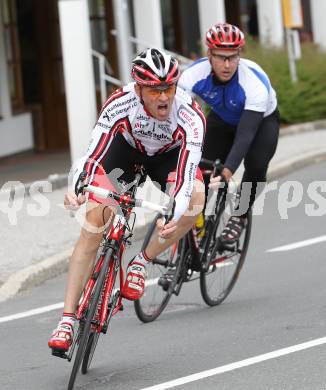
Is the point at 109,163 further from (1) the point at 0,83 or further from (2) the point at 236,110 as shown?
(1) the point at 0,83

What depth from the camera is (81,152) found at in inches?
613

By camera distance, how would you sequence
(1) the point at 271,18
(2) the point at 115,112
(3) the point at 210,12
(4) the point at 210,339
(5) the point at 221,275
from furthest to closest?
(1) the point at 271,18
(3) the point at 210,12
(5) the point at 221,275
(4) the point at 210,339
(2) the point at 115,112

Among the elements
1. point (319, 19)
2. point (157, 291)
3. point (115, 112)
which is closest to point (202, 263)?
point (157, 291)

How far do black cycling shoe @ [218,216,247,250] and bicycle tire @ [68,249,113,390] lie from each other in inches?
98.0

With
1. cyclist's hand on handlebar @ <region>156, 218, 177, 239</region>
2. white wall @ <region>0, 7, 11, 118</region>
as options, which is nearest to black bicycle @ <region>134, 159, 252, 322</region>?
cyclist's hand on handlebar @ <region>156, 218, 177, 239</region>

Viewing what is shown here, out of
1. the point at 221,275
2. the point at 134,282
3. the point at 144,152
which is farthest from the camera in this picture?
the point at 221,275

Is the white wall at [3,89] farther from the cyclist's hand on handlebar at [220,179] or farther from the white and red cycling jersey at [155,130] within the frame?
the white and red cycling jersey at [155,130]

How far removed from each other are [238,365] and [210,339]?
0.80m

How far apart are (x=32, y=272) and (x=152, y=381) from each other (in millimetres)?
3744

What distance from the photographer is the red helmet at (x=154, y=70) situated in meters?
7.07

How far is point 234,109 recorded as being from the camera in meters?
9.26

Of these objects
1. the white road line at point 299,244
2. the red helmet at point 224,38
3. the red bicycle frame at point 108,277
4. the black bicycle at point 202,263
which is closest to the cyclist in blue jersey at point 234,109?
the red helmet at point 224,38

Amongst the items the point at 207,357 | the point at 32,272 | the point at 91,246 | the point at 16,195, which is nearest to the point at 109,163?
the point at 91,246

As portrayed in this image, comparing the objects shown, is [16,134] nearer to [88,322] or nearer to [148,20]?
[148,20]
